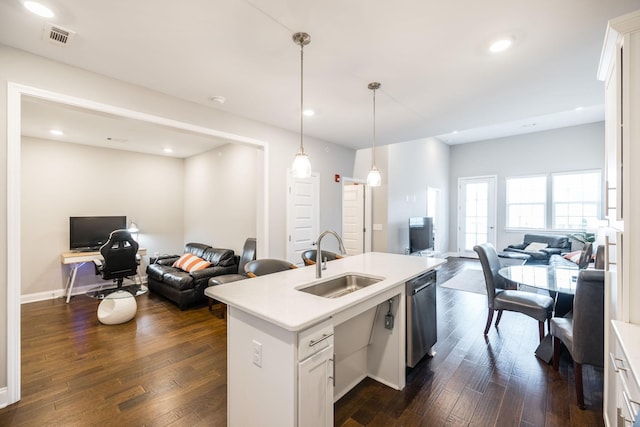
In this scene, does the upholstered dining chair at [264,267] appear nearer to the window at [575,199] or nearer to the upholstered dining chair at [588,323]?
the upholstered dining chair at [588,323]

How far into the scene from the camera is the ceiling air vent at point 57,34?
1901 millimetres

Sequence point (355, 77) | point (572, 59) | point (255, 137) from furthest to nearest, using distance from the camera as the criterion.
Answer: point (255, 137) < point (355, 77) < point (572, 59)

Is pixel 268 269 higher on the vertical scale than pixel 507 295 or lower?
higher

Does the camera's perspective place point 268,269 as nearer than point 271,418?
No

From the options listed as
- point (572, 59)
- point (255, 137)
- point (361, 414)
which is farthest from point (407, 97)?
point (361, 414)

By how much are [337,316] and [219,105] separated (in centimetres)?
282

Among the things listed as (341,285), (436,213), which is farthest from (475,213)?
(341,285)

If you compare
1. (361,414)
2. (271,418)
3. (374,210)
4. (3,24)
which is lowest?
(361,414)

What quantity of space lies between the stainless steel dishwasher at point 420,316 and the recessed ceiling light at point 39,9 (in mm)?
3137

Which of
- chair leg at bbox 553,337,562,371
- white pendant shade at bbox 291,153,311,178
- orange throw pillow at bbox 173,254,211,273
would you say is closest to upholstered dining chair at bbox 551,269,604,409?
chair leg at bbox 553,337,562,371

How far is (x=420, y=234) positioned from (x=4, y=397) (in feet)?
22.0

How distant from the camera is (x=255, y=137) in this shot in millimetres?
3793

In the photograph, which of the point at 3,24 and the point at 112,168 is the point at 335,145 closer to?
the point at 3,24

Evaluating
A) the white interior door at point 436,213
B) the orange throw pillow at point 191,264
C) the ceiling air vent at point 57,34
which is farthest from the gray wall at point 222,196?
the white interior door at point 436,213
